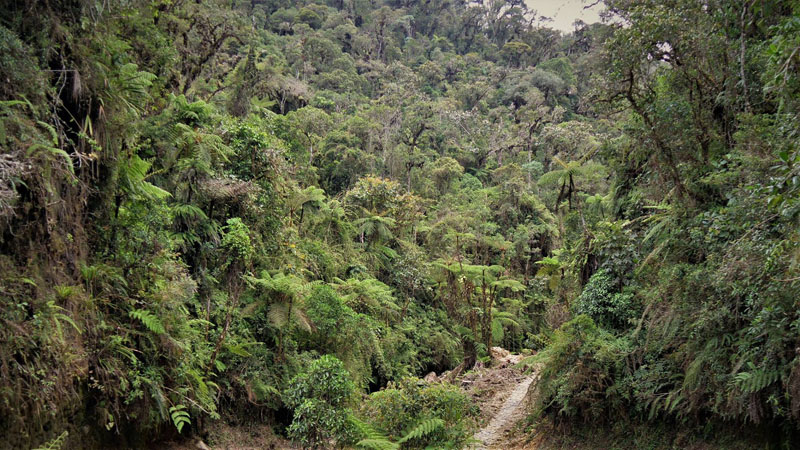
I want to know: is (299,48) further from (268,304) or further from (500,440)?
(500,440)

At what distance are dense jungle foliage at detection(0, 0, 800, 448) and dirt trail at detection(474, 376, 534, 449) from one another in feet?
5.26

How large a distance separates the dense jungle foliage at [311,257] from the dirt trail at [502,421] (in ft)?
5.26

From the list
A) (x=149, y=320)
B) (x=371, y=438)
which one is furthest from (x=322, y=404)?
(x=149, y=320)

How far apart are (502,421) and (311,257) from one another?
6.58m

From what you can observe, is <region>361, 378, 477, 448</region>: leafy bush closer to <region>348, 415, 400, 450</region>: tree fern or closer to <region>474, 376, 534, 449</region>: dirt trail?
<region>348, 415, 400, 450</region>: tree fern

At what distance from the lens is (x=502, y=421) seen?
1276cm

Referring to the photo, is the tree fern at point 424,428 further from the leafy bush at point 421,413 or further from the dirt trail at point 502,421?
the dirt trail at point 502,421

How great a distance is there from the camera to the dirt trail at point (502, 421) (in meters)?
11.6

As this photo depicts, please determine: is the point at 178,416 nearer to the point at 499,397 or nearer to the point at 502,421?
the point at 502,421

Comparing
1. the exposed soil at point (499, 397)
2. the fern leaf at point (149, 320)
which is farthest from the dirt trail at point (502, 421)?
the fern leaf at point (149, 320)

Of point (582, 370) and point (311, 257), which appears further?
point (311, 257)

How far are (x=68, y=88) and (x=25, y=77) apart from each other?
76 centimetres

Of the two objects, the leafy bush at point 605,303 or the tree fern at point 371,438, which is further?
the leafy bush at point 605,303

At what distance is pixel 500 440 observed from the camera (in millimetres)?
11648
